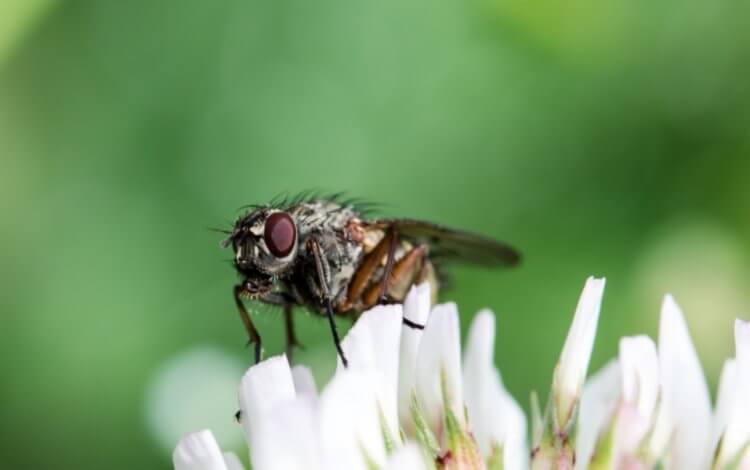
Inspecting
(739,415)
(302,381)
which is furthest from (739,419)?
(302,381)

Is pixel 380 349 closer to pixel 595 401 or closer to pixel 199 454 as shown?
pixel 199 454

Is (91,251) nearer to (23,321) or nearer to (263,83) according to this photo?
(23,321)

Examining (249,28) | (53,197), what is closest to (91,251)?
(53,197)

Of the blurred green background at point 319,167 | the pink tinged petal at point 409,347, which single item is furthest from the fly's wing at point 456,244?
the blurred green background at point 319,167

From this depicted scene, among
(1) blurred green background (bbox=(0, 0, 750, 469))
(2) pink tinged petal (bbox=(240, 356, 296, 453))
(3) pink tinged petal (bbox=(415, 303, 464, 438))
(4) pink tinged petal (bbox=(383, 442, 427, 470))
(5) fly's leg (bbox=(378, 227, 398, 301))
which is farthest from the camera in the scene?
(1) blurred green background (bbox=(0, 0, 750, 469))

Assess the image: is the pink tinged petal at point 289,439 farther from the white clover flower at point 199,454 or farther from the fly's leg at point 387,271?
the fly's leg at point 387,271

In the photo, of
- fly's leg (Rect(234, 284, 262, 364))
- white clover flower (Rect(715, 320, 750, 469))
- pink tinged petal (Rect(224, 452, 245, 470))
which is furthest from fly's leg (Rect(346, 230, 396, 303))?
white clover flower (Rect(715, 320, 750, 469))

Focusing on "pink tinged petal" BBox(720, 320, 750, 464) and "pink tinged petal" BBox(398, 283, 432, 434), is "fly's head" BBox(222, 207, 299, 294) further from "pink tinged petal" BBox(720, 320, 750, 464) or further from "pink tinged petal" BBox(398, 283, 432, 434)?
"pink tinged petal" BBox(720, 320, 750, 464)
